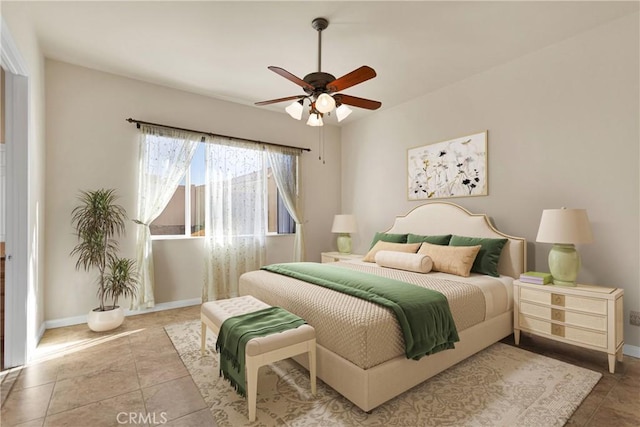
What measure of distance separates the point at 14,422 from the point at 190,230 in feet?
8.69

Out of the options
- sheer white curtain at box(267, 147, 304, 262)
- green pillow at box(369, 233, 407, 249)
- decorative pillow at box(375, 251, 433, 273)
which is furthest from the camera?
sheer white curtain at box(267, 147, 304, 262)

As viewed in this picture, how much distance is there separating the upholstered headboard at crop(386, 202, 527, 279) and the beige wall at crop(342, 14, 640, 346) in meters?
0.20

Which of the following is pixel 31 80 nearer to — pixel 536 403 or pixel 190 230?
pixel 190 230

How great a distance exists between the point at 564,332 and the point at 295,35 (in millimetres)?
3489

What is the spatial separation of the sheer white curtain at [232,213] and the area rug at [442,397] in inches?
71.9

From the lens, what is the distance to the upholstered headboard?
10.3 ft

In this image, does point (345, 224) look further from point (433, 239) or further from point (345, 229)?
point (433, 239)

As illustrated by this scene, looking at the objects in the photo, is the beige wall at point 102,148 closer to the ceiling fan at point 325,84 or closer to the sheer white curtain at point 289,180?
the sheer white curtain at point 289,180

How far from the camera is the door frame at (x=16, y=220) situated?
2414mm

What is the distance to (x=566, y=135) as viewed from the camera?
9.87ft

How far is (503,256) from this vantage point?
324 centimetres

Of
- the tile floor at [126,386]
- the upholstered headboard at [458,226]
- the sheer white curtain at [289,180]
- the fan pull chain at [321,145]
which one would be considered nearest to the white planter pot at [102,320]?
the tile floor at [126,386]
